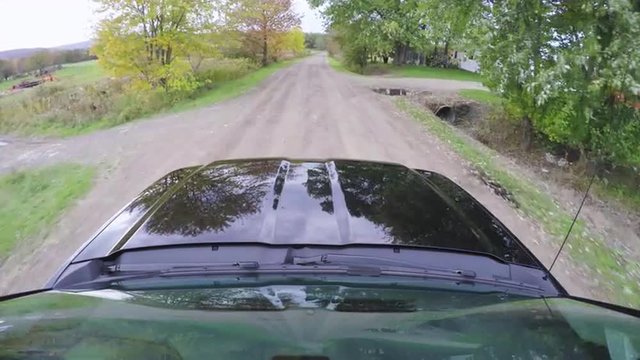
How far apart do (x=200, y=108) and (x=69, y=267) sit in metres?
15.6

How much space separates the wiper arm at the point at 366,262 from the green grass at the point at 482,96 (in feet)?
56.5

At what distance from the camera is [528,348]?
1.77 metres

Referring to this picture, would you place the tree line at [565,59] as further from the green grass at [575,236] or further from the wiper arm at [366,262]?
the wiper arm at [366,262]

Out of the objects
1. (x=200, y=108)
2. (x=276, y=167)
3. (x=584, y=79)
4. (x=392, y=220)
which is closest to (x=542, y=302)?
(x=392, y=220)

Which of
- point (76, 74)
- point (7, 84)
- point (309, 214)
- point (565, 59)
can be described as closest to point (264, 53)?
point (76, 74)

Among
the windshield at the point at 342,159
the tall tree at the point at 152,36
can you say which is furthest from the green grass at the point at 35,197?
the tall tree at the point at 152,36

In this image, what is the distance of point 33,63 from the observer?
36.3m

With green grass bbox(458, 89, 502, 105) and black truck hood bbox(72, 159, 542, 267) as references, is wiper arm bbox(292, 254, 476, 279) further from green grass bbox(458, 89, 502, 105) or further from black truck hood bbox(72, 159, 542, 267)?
green grass bbox(458, 89, 502, 105)

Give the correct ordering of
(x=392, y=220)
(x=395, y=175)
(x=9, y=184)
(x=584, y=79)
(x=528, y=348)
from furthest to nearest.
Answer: (x=9, y=184)
(x=584, y=79)
(x=395, y=175)
(x=392, y=220)
(x=528, y=348)

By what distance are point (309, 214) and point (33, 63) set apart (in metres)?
40.1

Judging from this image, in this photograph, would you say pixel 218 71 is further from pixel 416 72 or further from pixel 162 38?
pixel 416 72

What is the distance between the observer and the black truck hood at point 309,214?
2.42 meters

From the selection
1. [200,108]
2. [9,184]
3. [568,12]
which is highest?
[568,12]

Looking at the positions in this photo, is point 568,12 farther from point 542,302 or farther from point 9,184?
point 9,184
